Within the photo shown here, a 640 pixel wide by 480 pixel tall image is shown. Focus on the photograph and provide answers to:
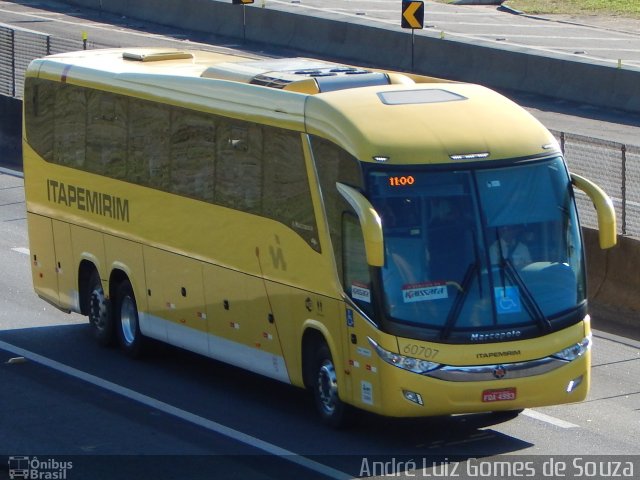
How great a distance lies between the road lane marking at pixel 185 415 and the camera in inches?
452

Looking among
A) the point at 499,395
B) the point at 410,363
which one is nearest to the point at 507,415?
the point at 499,395

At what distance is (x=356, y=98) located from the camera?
1245 cm

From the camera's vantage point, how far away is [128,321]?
A: 16031 mm

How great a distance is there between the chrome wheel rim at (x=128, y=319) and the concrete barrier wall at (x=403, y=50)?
775 inches

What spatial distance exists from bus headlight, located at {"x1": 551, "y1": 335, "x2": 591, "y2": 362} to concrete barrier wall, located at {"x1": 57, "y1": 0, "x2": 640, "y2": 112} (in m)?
21.7

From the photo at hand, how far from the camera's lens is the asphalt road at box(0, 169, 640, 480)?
38.2 ft

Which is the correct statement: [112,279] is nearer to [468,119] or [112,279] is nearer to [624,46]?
[468,119]

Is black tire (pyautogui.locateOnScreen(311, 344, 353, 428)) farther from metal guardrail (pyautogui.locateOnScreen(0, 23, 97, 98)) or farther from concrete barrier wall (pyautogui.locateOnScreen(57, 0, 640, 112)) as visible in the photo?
concrete barrier wall (pyautogui.locateOnScreen(57, 0, 640, 112))

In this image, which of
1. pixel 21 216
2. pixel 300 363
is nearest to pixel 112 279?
pixel 300 363

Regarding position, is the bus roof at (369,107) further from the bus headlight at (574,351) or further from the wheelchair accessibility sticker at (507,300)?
the bus headlight at (574,351)

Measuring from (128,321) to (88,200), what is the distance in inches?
60.1

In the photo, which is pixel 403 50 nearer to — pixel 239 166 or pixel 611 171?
pixel 611 171

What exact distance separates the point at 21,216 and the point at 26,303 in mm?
6107

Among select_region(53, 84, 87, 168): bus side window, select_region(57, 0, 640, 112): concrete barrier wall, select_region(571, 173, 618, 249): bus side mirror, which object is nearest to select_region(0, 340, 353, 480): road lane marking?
select_region(53, 84, 87, 168): bus side window
